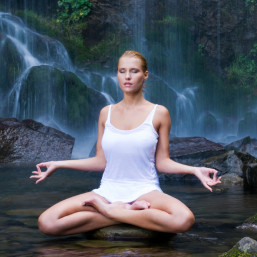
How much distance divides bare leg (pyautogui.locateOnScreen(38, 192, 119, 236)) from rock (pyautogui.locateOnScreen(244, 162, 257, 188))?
3.20 m

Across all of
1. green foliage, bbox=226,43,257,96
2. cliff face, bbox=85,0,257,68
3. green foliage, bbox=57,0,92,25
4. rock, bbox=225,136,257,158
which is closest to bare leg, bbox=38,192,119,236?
rock, bbox=225,136,257,158

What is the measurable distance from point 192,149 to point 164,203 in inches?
242

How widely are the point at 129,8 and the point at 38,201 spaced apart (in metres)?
12.9

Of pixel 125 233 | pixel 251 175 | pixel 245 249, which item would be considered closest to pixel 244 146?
pixel 251 175

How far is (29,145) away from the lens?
32.1 feet

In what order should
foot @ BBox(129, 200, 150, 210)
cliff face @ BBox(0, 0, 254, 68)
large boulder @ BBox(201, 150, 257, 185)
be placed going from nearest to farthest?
foot @ BBox(129, 200, 150, 210) < large boulder @ BBox(201, 150, 257, 185) < cliff face @ BBox(0, 0, 254, 68)

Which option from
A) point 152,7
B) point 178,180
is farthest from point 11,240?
point 152,7

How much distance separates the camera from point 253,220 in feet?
12.4

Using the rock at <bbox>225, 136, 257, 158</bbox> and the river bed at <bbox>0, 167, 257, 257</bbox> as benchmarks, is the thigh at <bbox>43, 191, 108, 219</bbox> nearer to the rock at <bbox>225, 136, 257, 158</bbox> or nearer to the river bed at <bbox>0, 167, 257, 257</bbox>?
the river bed at <bbox>0, 167, 257, 257</bbox>

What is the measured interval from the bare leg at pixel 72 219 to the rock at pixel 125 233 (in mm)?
43

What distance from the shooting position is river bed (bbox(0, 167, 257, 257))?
10.1ft

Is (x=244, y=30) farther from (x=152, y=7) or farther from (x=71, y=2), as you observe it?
(x=71, y=2)

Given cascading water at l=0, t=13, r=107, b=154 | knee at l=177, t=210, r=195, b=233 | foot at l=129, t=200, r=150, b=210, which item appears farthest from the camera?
cascading water at l=0, t=13, r=107, b=154

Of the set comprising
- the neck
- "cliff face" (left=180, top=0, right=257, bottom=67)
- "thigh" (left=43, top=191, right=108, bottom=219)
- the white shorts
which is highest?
"cliff face" (left=180, top=0, right=257, bottom=67)
